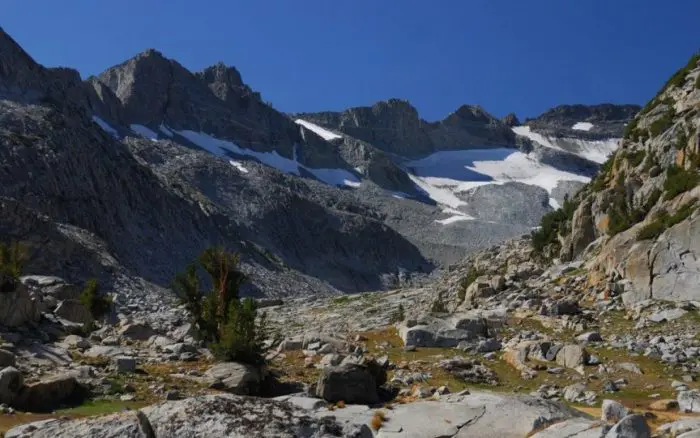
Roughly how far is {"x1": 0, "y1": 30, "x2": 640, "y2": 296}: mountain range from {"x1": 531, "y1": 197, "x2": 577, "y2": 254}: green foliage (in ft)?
118

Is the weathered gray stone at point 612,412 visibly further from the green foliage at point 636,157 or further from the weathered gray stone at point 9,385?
the green foliage at point 636,157

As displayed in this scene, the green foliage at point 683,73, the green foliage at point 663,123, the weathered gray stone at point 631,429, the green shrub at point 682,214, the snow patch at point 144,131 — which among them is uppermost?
the snow patch at point 144,131

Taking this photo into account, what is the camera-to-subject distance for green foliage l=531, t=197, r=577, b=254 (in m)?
42.1

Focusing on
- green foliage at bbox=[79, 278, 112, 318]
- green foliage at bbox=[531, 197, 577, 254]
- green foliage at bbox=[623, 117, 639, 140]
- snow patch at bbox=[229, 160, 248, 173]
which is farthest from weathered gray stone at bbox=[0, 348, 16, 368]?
snow patch at bbox=[229, 160, 248, 173]

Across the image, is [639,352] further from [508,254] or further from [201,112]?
[201,112]

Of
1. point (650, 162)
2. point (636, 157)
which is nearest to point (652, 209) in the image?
point (650, 162)

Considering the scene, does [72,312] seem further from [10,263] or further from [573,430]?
[573,430]

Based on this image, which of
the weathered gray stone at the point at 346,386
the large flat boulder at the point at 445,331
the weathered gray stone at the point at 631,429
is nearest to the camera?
the weathered gray stone at the point at 631,429

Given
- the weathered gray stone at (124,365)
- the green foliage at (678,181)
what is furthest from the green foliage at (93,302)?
the green foliage at (678,181)

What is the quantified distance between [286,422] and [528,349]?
14142 mm

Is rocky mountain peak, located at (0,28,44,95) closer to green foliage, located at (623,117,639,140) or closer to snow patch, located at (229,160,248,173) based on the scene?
snow patch, located at (229,160,248,173)

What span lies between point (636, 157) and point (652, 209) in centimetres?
738

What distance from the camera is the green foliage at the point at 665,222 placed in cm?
2610

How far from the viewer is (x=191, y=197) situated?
333 feet
